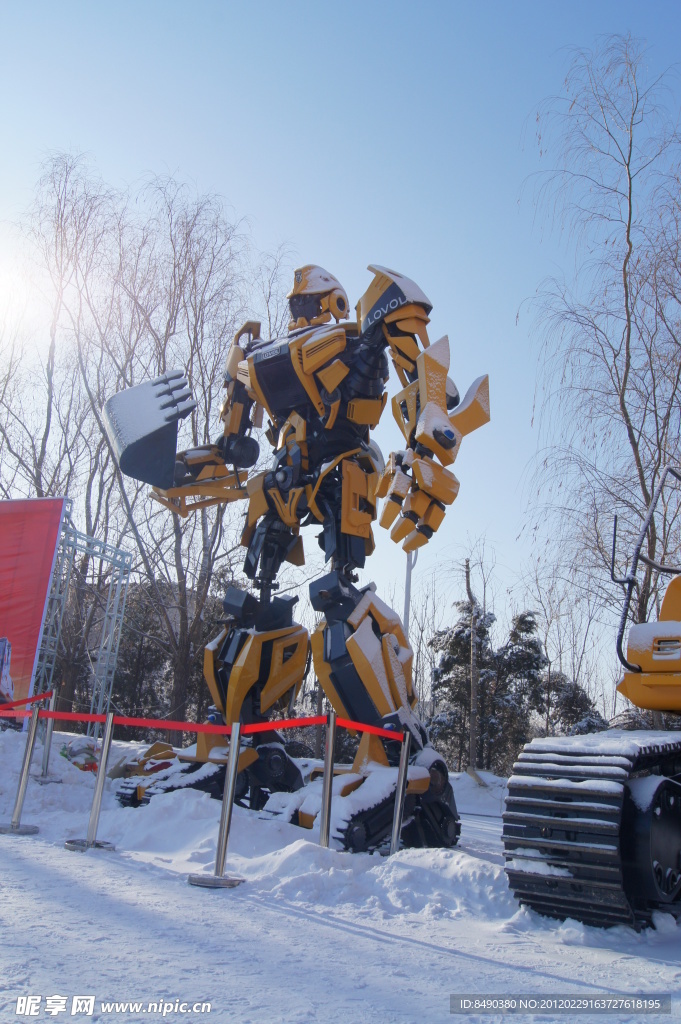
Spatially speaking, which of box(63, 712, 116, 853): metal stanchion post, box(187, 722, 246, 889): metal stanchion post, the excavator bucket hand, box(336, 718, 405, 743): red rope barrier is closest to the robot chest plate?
the excavator bucket hand

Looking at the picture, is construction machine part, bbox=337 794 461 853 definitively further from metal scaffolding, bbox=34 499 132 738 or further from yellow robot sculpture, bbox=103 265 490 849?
metal scaffolding, bbox=34 499 132 738

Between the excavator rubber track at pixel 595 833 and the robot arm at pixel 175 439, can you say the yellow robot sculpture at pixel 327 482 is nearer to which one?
the robot arm at pixel 175 439

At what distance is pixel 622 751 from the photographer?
3297 mm

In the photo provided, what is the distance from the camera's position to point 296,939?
2.68 metres

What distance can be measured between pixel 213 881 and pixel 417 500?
8.08 ft

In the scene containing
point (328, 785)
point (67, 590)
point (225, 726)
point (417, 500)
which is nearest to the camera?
point (328, 785)

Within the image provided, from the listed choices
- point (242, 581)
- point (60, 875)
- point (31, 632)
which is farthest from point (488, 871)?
point (242, 581)

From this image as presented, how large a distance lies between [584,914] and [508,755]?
53.9ft

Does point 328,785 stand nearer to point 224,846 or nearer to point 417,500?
point 224,846

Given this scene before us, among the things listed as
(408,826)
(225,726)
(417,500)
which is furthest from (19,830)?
(417,500)

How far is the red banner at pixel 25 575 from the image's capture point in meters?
7.99

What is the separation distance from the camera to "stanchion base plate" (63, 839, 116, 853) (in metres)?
4.09

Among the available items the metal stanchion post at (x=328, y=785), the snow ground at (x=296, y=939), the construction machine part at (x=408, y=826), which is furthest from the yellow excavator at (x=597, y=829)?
the construction machine part at (x=408, y=826)

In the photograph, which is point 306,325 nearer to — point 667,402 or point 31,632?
point 31,632
